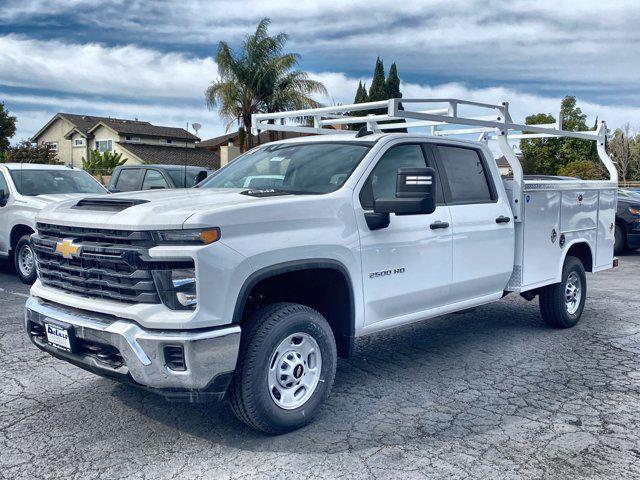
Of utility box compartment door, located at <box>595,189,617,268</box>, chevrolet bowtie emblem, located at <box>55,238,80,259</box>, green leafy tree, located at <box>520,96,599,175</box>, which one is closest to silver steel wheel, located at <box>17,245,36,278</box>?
chevrolet bowtie emblem, located at <box>55,238,80,259</box>

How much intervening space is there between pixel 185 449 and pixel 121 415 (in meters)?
0.75

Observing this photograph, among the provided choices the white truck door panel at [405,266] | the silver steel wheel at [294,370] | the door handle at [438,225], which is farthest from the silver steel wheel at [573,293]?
the silver steel wheel at [294,370]

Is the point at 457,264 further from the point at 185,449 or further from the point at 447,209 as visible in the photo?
the point at 185,449

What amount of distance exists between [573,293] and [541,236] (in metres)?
1.17

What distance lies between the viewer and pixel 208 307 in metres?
3.57

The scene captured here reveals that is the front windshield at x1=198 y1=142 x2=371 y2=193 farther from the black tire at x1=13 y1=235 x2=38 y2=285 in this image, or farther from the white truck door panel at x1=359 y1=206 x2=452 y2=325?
the black tire at x1=13 y1=235 x2=38 y2=285

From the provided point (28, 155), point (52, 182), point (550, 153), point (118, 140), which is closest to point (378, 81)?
point (550, 153)

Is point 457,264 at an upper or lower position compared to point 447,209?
lower

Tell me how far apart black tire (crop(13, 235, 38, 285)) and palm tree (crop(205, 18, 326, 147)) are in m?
23.5

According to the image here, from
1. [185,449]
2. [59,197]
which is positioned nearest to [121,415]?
[185,449]

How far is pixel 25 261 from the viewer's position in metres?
9.62

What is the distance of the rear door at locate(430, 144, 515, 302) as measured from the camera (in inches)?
209

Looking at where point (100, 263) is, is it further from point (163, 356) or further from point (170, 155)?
point (170, 155)

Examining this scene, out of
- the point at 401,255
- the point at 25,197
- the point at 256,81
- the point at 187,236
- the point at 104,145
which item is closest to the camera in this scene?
the point at 187,236
